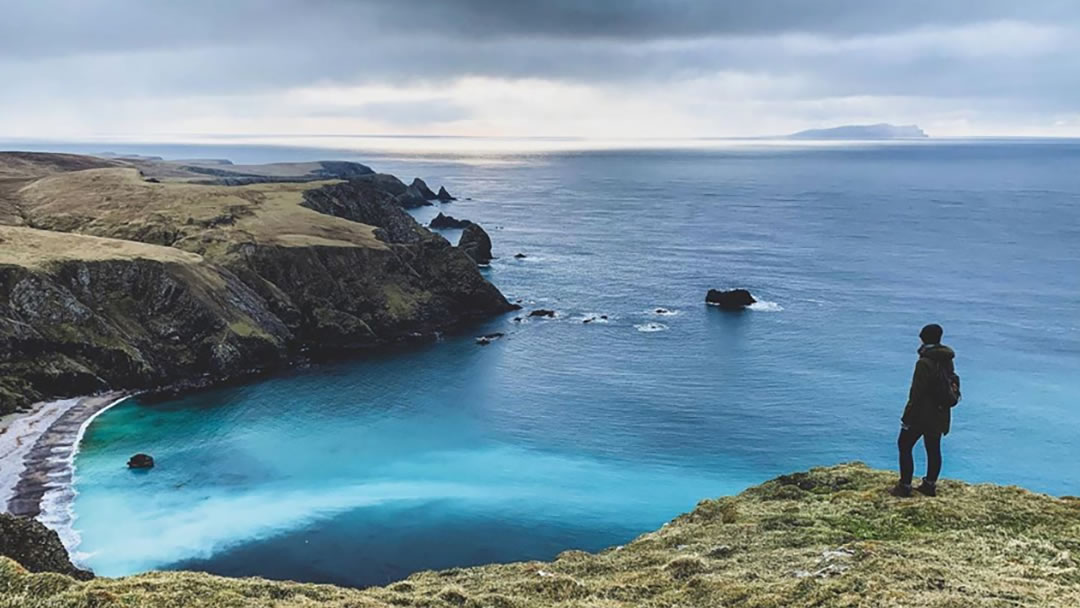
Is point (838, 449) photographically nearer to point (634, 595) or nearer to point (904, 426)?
point (904, 426)

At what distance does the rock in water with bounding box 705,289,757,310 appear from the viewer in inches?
4675

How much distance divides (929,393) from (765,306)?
336ft

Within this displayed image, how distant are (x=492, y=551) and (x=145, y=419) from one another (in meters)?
43.1

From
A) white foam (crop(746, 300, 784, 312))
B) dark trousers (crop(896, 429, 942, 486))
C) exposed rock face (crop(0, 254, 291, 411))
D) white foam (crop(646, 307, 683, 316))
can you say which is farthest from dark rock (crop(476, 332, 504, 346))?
dark trousers (crop(896, 429, 942, 486))

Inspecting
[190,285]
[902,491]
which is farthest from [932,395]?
[190,285]

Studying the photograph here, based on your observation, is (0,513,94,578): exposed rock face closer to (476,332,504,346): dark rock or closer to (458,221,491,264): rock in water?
(476,332,504,346): dark rock

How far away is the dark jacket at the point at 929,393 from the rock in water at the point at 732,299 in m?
99.6

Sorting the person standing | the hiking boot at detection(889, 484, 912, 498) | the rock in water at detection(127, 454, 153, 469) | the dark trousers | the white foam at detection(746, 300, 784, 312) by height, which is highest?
the person standing

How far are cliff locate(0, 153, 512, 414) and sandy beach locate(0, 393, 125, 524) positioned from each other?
2709 mm

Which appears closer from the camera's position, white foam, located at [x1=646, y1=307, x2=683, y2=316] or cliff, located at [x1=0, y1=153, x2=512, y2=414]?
cliff, located at [x1=0, y1=153, x2=512, y2=414]

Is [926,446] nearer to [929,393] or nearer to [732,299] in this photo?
[929,393]

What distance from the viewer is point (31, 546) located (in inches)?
Result: 917

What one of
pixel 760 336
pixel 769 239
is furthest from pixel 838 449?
pixel 769 239

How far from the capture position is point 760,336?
4139 inches
